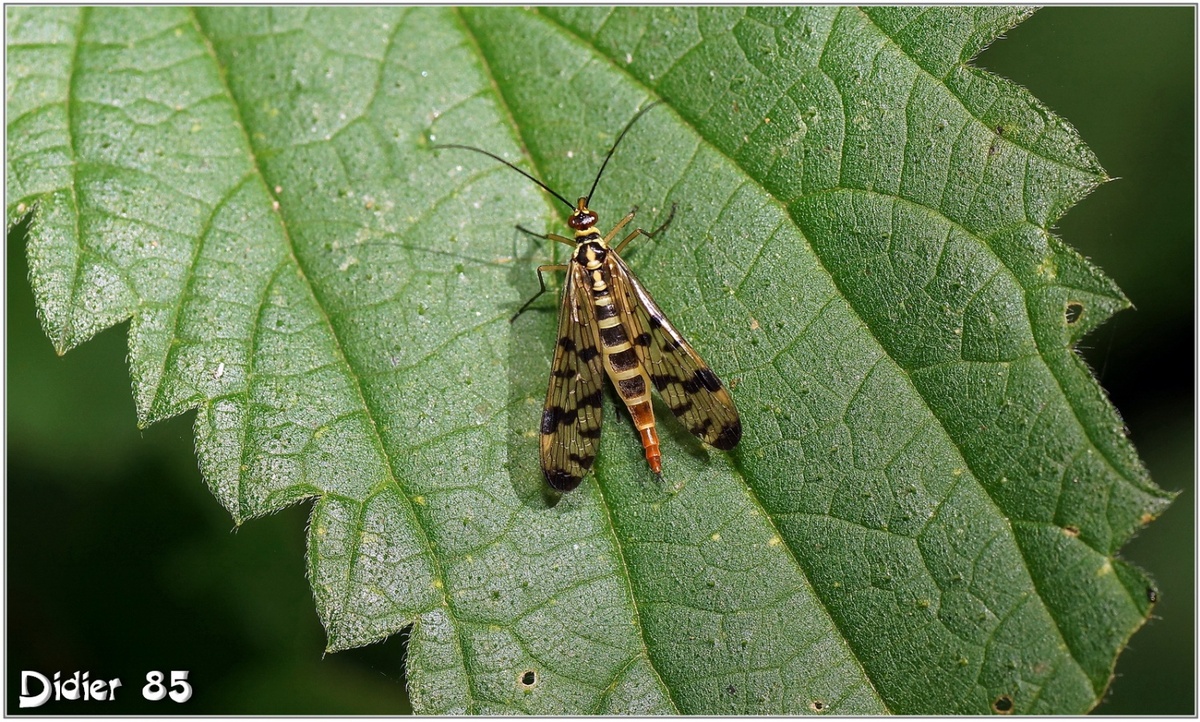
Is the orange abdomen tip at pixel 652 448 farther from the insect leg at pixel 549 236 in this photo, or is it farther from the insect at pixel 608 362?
the insect leg at pixel 549 236

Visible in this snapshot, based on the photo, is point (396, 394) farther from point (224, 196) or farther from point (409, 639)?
point (224, 196)

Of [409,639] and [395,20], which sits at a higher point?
[395,20]

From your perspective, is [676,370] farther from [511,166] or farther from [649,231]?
[511,166]

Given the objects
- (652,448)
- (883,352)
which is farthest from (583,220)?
(883,352)

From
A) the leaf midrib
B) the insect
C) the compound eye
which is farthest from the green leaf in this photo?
the compound eye

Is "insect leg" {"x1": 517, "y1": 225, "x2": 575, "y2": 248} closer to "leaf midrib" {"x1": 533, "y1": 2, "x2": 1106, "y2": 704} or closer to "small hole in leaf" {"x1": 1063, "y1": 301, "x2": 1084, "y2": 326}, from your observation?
"leaf midrib" {"x1": 533, "y1": 2, "x2": 1106, "y2": 704}

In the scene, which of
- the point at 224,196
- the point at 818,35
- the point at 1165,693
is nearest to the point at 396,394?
the point at 224,196
